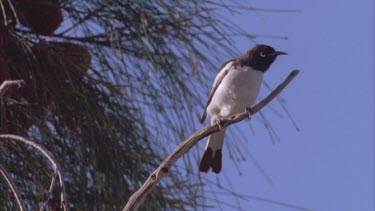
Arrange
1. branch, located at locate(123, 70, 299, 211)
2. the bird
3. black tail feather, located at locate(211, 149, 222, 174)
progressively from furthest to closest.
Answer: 1. the bird
2. black tail feather, located at locate(211, 149, 222, 174)
3. branch, located at locate(123, 70, 299, 211)

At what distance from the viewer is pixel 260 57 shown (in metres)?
1.81

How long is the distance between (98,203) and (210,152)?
11.5 inches

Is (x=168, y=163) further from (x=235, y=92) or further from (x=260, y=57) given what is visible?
(x=260, y=57)

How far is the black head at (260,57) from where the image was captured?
177 cm

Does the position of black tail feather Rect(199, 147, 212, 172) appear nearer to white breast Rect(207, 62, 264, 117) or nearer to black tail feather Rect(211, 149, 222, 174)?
black tail feather Rect(211, 149, 222, 174)

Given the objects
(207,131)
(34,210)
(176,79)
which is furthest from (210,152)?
(207,131)

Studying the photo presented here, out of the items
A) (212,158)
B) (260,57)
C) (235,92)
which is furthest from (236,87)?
(212,158)

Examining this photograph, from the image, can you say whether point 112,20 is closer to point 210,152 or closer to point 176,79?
point 176,79

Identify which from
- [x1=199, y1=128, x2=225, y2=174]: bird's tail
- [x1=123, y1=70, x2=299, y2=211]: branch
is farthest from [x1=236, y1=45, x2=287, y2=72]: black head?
[x1=123, y1=70, x2=299, y2=211]: branch

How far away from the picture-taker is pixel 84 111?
4.25 ft

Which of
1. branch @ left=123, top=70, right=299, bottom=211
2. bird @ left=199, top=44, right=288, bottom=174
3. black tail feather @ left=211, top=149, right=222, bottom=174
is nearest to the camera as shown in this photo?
branch @ left=123, top=70, right=299, bottom=211

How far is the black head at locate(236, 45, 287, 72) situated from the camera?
1.77m

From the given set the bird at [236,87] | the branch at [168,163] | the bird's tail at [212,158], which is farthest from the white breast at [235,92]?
the branch at [168,163]

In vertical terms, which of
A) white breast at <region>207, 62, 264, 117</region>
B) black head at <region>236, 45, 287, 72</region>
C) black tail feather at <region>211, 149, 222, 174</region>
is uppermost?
black head at <region>236, 45, 287, 72</region>
